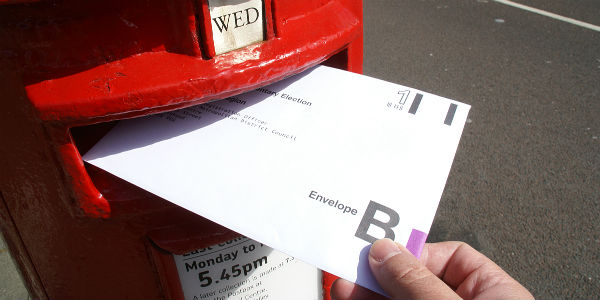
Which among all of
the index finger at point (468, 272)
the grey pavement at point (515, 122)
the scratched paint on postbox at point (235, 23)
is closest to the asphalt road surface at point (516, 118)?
the grey pavement at point (515, 122)

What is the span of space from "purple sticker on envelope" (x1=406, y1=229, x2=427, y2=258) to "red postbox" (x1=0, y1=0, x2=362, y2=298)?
41 cm

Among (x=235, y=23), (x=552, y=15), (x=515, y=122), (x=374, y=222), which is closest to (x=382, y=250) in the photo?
(x=374, y=222)

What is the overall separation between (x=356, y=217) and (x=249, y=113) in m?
0.34

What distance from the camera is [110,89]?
833 mm

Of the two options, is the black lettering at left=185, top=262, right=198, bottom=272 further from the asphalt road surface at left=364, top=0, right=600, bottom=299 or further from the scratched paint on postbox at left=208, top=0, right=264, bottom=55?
the asphalt road surface at left=364, top=0, right=600, bottom=299

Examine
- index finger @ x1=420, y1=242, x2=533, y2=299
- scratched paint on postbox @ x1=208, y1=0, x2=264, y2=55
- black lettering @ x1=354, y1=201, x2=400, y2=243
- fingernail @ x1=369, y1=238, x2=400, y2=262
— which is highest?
scratched paint on postbox @ x1=208, y1=0, x2=264, y2=55

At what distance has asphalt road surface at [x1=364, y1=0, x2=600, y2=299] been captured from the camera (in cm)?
229

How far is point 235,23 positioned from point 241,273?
701mm

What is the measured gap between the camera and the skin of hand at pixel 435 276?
2.99 feet

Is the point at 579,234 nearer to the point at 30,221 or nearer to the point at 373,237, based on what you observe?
the point at 373,237

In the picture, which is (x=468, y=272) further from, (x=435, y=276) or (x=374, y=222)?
(x=374, y=222)

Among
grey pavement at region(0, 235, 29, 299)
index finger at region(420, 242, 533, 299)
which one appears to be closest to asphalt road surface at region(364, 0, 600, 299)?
index finger at region(420, 242, 533, 299)

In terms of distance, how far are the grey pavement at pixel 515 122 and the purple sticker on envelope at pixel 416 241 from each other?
1462 mm

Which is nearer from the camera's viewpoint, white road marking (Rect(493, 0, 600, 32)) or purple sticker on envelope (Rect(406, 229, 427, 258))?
purple sticker on envelope (Rect(406, 229, 427, 258))
